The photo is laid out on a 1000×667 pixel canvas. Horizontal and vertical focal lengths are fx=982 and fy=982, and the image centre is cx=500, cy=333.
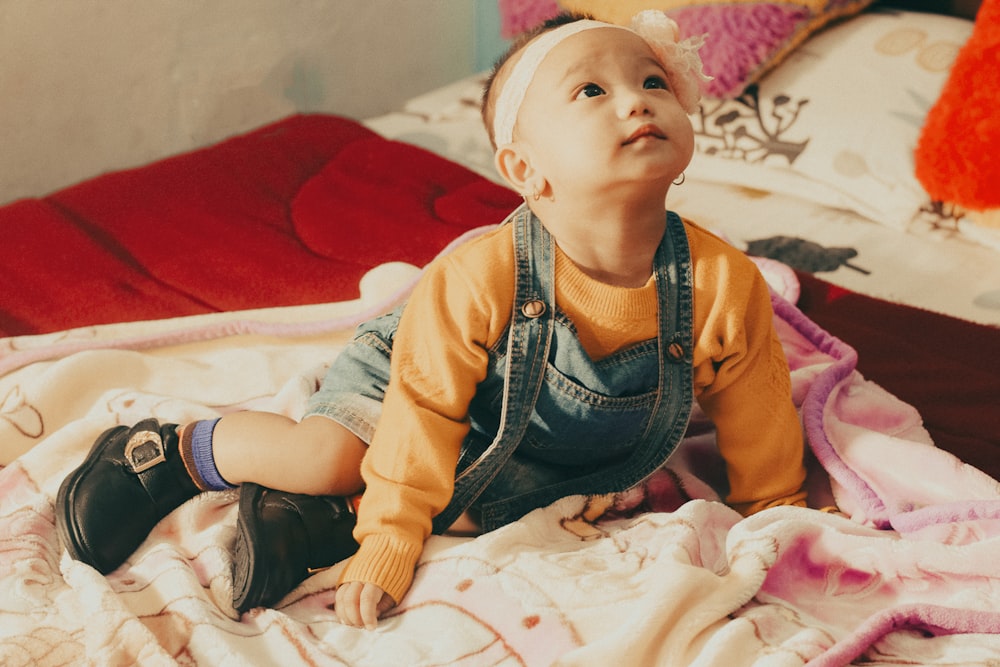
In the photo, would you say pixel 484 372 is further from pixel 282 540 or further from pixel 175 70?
pixel 175 70

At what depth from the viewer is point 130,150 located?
7.18 feet

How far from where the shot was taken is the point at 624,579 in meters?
0.94

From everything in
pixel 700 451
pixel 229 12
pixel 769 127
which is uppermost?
pixel 229 12

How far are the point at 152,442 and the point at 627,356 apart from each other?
0.53 metres

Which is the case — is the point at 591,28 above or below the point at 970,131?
above

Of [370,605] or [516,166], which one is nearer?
[370,605]

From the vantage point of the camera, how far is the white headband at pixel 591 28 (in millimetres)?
1019

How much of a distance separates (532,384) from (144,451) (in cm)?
44

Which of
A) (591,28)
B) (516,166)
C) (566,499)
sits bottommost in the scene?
(566,499)

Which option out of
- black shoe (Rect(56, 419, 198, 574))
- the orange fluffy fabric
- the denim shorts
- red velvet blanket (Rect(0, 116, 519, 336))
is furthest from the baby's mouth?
the orange fluffy fabric

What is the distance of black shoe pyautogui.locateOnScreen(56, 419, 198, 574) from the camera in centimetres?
101

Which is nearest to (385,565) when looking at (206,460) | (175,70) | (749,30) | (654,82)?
(206,460)

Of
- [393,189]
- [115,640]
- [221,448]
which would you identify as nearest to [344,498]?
[221,448]

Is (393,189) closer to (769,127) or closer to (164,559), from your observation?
(769,127)
